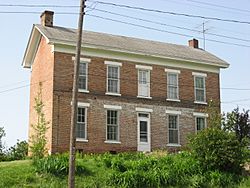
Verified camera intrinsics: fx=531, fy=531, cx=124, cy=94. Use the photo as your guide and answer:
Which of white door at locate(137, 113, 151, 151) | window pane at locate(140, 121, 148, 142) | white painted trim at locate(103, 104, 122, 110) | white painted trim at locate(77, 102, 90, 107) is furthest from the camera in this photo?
window pane at locate(140, 121, 148, 142)

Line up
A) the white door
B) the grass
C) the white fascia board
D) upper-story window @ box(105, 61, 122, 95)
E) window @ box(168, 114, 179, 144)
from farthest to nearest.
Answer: window @ box(168, 114, 179, 144) < the white door < upper-story window @ box(105, 61, 122, 95) < the white fascia board < the grass

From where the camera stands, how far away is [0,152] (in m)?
38.0

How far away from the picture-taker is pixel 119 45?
3703cm

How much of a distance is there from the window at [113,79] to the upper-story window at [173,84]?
162 inches

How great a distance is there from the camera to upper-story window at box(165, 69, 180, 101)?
38594 millimetres

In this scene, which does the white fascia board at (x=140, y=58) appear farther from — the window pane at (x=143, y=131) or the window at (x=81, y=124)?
the window pane at (x=143, y=131)

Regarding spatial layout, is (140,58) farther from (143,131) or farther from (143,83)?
(143,131)

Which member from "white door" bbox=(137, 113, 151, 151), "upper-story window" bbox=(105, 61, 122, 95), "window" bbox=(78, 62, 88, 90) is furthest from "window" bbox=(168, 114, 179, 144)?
"window" bbox=(78, 62, 88, 90)

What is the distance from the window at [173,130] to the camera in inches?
1499

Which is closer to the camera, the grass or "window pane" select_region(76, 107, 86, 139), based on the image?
the grass

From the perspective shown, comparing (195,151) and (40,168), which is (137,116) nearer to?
(195,151)

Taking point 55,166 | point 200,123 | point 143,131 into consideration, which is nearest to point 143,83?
point 143,131

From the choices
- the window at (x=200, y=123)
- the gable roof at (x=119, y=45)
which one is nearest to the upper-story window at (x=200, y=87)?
the gable roof at (x=119, y=45)

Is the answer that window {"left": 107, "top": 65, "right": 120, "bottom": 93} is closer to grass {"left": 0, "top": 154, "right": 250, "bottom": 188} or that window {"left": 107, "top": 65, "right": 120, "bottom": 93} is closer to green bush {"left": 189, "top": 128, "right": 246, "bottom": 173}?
green bush {"left": 189, "top": 128, "right": 246, "bottom": 173}
